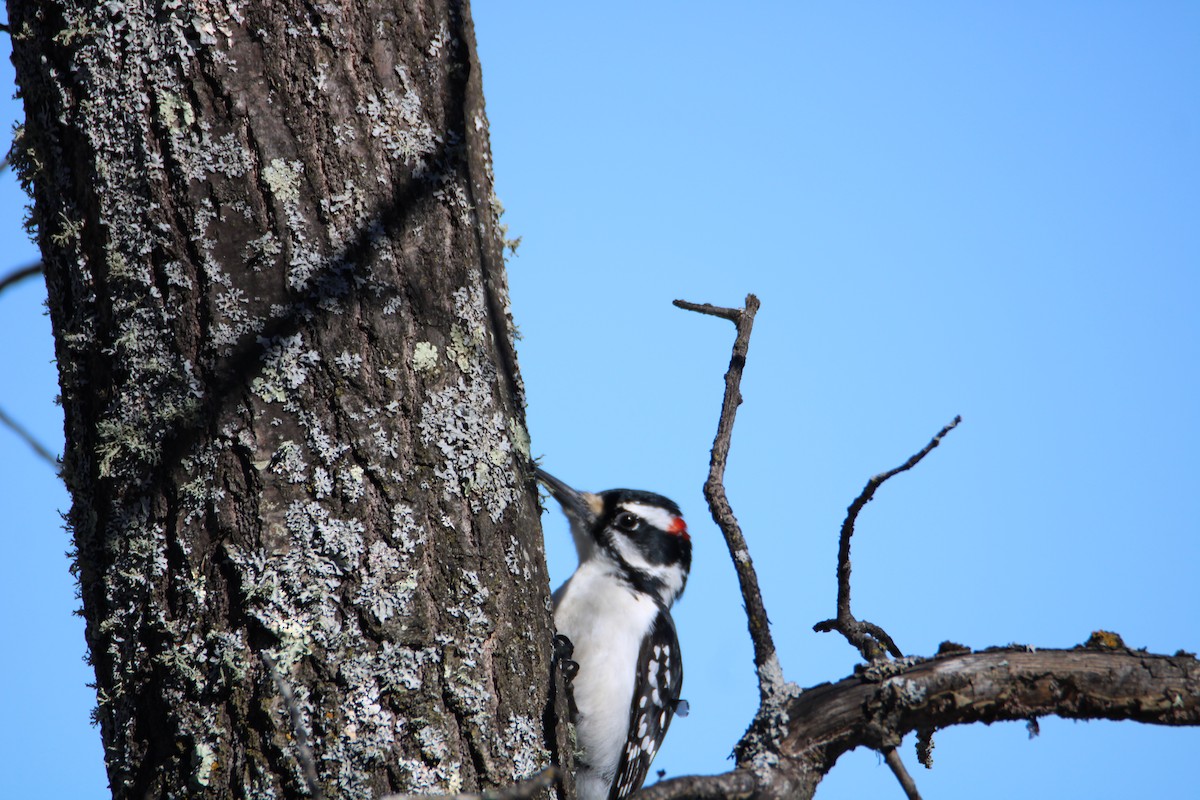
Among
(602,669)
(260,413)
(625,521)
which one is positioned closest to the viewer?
(260,413)

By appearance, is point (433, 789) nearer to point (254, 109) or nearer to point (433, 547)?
point (433, 547)

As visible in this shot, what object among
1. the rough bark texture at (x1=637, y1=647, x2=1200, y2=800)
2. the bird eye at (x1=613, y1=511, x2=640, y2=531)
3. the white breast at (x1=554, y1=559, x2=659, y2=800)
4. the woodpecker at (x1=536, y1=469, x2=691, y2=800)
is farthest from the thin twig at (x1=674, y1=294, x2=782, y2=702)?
the bird eye at (x1=613, y1=511, x2=640, y2=531)

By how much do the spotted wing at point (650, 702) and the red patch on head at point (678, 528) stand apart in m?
0.48

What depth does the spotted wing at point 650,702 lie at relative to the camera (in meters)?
4.05

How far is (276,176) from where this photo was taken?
184 centimetres

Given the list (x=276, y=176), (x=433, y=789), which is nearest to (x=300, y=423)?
(x=276, y=176)

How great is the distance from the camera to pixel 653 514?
15.3 ft

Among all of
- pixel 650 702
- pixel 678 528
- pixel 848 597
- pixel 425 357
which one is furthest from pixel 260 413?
pixel 678 528

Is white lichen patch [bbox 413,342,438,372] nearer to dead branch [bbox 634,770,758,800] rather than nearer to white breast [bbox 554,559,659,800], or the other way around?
dead branch [bbox 634,770,758,800]

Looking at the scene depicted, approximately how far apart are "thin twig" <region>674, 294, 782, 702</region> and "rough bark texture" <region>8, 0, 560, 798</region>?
514mm

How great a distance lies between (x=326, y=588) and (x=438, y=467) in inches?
12.2

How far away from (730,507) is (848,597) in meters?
0.33

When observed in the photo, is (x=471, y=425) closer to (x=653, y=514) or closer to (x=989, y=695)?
(x=989, y=695)

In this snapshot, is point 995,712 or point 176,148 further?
point 995,712
